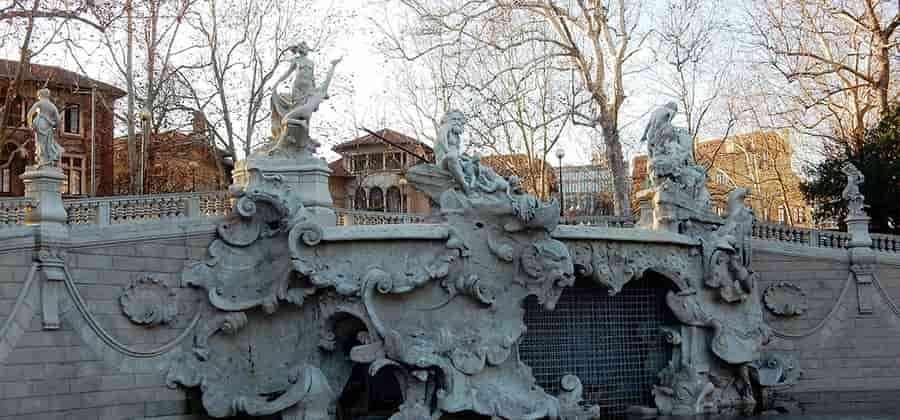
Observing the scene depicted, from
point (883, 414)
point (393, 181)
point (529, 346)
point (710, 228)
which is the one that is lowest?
point (883, 414)

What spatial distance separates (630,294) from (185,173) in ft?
91.8

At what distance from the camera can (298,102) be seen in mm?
20484

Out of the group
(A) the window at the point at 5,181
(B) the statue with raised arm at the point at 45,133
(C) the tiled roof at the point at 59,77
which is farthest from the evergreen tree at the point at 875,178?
(A) the window at the point at 5,181

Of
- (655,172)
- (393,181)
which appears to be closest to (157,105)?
(393,181)

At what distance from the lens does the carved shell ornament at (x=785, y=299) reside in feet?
80.8

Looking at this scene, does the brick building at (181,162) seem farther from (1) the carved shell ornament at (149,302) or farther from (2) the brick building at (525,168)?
(1) the carved shell ornament at (149,302)

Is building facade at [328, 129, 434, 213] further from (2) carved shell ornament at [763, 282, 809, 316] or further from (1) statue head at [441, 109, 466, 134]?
(1) statue head at [441, 109, 466, 134]

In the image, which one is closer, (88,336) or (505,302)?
(88,336)

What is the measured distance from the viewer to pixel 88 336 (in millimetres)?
17859

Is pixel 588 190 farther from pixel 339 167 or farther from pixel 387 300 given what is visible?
pixel 387 300

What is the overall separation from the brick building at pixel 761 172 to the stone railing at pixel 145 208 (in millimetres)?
22197

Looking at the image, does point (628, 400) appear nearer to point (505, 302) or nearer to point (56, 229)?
point (505, 302)

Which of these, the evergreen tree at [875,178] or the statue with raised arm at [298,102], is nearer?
the statue with raised arm at [298,102]

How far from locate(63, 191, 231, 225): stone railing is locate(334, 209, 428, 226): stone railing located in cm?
379
